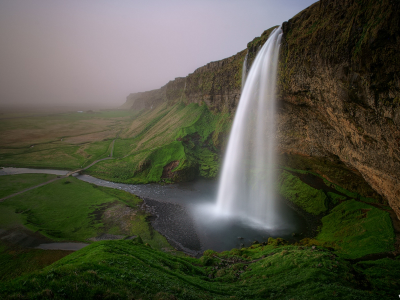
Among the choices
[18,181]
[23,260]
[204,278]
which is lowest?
[23,260]

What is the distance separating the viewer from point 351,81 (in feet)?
53.4

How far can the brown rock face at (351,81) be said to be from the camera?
13555 millimetres

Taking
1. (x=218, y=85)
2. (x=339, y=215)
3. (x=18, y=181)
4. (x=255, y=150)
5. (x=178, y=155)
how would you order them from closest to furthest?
(x=339, y=215) < (x=18, y=181) < (x=255, y=150) < (x=178, y=155) < (x=218, y=85)

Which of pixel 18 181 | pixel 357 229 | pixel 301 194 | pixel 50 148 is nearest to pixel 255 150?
pixel 301 194

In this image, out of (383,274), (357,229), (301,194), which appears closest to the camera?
(383,274)

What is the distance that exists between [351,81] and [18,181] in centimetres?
5843

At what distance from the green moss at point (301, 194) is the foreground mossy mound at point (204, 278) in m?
14.6

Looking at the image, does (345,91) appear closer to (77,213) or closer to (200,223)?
(200,223)

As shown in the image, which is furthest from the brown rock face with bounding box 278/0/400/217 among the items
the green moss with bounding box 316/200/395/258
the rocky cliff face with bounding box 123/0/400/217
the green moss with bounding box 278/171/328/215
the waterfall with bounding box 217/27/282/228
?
the green moss with bounding box 278/171/328/215

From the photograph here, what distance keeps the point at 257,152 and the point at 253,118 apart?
323 inches

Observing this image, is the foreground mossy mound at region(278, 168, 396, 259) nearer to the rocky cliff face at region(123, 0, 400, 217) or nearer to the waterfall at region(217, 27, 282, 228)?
the rocky cliff face at region(123, 0, 400, 217)


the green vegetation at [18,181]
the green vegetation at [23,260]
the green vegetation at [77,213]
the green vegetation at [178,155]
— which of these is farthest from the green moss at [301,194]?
the green vegetation at [18,181]

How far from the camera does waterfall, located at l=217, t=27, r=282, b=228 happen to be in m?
28.7

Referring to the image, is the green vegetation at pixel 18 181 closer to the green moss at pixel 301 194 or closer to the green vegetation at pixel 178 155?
the green vegetation at pixel 178 155
